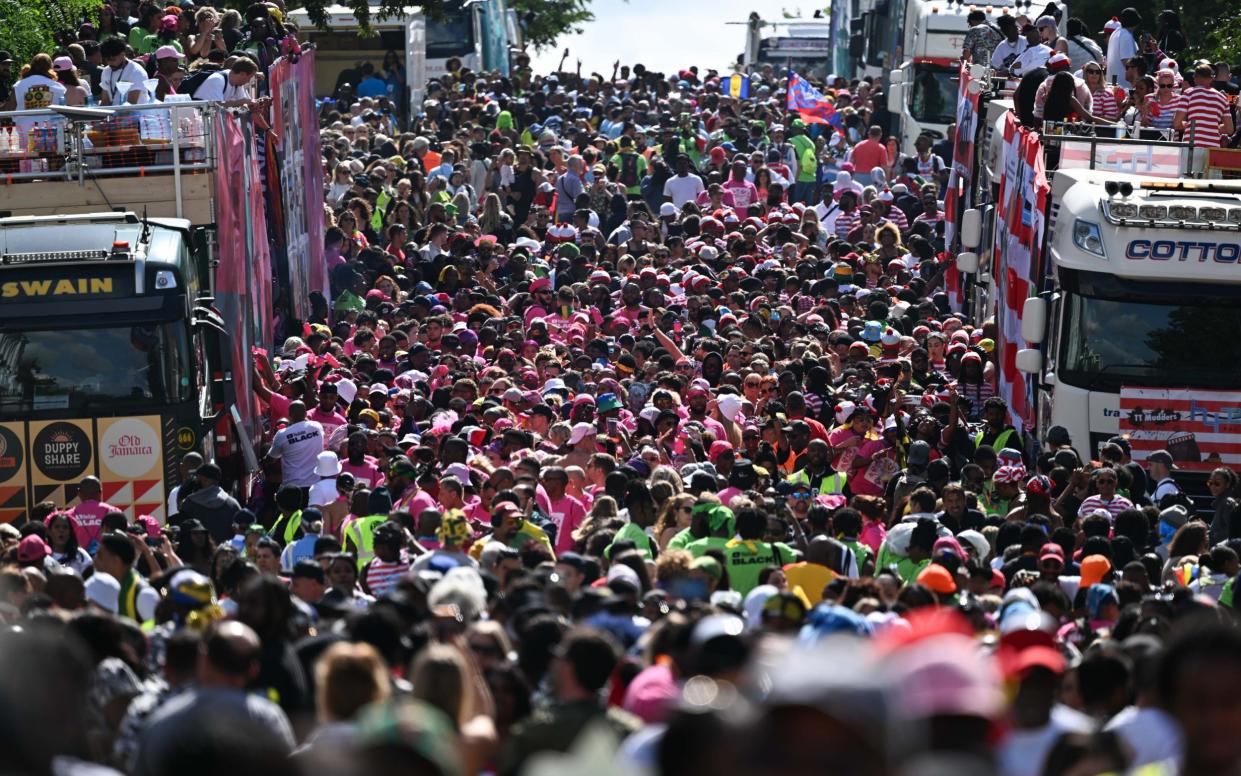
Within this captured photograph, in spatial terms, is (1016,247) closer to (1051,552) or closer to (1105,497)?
(1105,497)

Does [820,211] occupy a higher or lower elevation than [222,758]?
lower

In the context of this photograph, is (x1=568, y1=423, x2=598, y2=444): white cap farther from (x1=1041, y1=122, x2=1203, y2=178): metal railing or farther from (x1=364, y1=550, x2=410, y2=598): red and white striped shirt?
(x1=1041, y1=122, x2=1203, y2=178): metal railing

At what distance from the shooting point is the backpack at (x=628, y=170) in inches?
1257

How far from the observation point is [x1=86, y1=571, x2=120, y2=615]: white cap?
35.6 ft

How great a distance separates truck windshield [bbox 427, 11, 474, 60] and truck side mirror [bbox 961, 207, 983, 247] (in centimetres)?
2105

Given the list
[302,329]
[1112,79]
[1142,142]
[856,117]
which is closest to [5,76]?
[302,329]

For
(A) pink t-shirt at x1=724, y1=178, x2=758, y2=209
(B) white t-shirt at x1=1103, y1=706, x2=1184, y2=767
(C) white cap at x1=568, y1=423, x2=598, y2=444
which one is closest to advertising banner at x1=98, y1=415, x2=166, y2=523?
(C) white cap at x1=568, y1=423, x2=598, y2=444

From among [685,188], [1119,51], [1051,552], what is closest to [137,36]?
[685,188]

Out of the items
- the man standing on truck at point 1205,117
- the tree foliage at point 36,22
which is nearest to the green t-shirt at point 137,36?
the tree foliage at point 36,22

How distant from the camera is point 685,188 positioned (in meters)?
30.4

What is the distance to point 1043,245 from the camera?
1778 cm

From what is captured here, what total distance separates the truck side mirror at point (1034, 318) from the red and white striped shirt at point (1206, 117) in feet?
12.3

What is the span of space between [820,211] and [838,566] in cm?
1835

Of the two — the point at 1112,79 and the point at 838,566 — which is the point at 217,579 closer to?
the point at 838,566
